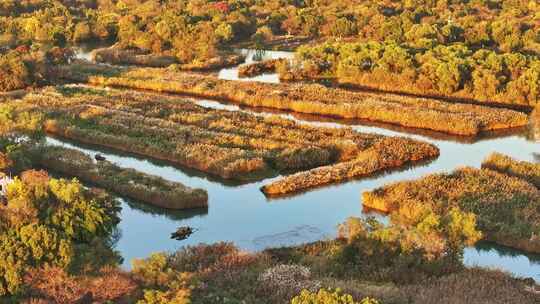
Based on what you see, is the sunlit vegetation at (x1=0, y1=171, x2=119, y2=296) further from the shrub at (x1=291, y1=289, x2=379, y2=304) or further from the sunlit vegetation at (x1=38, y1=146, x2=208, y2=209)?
the shrub at (x1=291, y1=289, x2=379, y2=304)

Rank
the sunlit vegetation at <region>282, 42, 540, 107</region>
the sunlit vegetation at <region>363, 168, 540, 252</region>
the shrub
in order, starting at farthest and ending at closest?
the sunlit vegetation at <region>282, 42, 540, 107</region>, the sunlit vegetation at <region>363, 168, 540, 252</region>, the shrub

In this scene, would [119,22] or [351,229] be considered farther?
[119,22]

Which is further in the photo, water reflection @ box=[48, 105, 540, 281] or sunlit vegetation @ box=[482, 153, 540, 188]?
sunlit vegetation @ box=[482, 153, 540, 188]

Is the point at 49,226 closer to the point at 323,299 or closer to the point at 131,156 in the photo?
the point at 323,299

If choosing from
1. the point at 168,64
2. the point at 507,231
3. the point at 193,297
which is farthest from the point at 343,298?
the point at 168,64

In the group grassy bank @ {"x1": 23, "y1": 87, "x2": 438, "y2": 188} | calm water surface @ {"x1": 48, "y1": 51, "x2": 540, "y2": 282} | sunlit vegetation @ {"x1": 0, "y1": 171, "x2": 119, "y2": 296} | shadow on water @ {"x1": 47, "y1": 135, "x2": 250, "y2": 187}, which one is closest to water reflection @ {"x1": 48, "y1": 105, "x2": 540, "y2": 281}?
calm water surface @ {"x1": 48, "y1": 51, "x2": 540, "y2": 282}

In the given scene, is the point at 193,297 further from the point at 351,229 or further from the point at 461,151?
the point at 461,151
